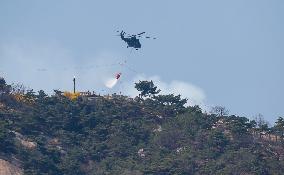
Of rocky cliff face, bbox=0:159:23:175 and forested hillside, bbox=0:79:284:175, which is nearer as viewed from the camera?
rocky cliff face, bbox=0:159:23:175

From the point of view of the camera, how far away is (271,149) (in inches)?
3435

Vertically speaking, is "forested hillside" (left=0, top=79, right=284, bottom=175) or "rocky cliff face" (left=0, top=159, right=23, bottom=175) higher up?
"forested hillside" (left=0, top=79, right=284, bottom=175)

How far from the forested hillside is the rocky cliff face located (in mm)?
856

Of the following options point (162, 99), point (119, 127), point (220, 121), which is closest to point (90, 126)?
point (119, 127)

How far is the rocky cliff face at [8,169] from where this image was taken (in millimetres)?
71375

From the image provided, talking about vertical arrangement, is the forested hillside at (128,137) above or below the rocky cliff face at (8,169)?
above

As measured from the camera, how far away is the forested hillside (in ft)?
244

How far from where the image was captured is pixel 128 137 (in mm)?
83812

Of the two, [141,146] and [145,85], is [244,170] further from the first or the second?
[145,85]

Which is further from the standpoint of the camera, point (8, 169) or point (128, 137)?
point (128, 137)

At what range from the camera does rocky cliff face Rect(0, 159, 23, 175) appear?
234ft

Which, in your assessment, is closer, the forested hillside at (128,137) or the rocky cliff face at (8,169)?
the rocky cliff face at (8,169)

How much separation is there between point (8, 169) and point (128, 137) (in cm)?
1724

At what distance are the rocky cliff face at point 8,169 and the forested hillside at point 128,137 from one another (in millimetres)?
856
